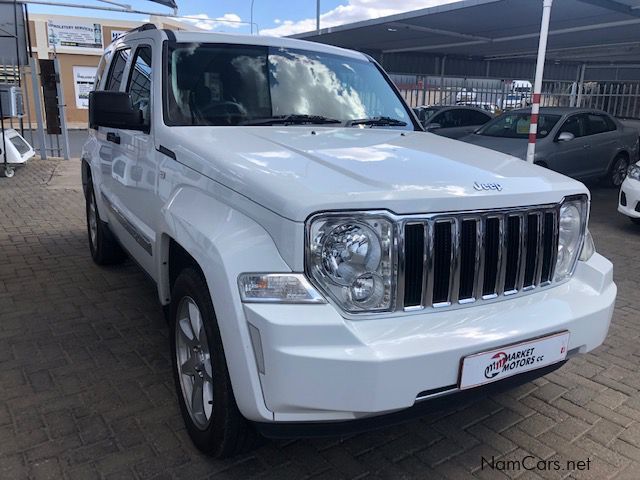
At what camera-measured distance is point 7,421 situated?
283 centimetres

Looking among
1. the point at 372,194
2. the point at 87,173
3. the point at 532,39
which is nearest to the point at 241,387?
the point at 372,194

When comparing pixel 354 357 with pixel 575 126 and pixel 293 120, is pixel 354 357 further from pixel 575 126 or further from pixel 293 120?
pixel 575 126

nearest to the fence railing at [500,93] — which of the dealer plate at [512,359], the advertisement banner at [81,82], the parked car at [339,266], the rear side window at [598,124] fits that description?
Result: the rear side window at [598,124]

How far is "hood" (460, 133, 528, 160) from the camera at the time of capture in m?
9.45

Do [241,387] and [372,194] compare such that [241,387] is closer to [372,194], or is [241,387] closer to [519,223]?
[372,194]

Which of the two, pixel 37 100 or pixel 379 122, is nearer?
pixel 379 122

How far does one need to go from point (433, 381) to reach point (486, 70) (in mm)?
23514

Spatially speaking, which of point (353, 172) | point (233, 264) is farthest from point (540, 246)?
point (233, 264)

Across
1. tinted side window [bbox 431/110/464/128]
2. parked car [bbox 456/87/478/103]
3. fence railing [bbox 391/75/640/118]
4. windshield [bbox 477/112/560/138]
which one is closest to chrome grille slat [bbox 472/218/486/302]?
windshield [bbox 477/112/560/138]

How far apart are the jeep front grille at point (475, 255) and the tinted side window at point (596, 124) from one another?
9.33 meters

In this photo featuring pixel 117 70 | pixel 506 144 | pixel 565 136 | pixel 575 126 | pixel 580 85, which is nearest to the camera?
pixel 117 70

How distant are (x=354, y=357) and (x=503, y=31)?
14.9 meters

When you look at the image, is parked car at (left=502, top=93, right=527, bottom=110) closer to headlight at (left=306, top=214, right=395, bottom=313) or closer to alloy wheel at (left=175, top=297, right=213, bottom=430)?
alloy wheel at (left=175, top=297, right=213, bottom=430)

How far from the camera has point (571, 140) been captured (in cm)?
1008
